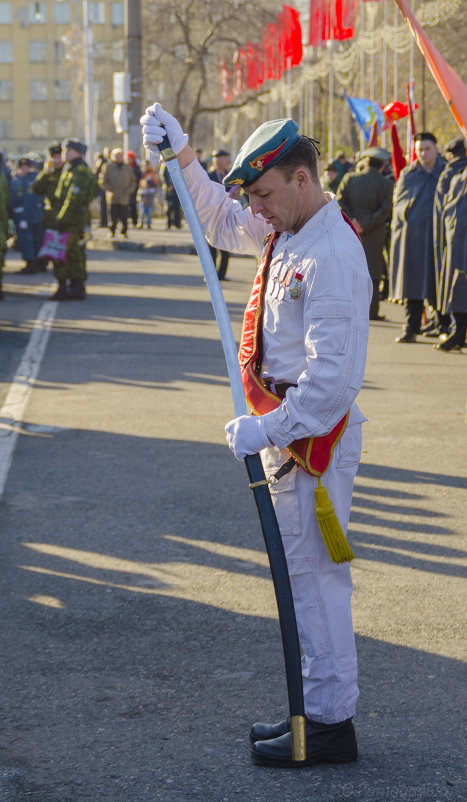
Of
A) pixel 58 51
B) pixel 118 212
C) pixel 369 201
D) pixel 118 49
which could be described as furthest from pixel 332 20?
pixel 58 51

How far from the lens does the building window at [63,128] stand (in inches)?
4038

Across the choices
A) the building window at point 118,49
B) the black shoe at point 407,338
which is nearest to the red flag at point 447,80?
the black shoe at point 407,338

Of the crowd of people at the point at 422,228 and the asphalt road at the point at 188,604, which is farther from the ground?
the crowd of people at the point at 422,228

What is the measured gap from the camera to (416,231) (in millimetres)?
11961

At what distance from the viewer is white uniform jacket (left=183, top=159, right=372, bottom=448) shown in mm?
3221

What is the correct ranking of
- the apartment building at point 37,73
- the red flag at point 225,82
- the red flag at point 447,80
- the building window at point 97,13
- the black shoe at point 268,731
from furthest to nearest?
the building window at point 97,13
the apartment building at point 37,73
the red flag at point 225,82
the red flag at point 447,80
the black shoe at point 268,731

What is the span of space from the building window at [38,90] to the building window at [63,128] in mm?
2388

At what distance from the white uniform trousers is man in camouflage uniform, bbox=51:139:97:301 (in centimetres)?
1210

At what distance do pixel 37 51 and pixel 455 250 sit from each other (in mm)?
97672

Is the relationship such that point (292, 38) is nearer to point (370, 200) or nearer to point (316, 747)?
point (370, 200)

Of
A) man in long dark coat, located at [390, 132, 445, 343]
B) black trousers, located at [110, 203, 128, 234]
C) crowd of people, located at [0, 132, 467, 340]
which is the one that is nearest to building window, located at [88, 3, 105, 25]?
black trousers, located at [110, 203, 128, 234]

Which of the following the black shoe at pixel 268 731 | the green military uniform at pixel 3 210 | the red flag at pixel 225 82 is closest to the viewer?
the black shoe at pixel 268 731

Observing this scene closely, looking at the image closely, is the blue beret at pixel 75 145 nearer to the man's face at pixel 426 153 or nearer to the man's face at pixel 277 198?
the man's face at pixel 426 153

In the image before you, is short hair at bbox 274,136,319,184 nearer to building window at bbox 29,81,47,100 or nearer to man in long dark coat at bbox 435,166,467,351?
man in long dark coat at bbox 435,166,467,351
